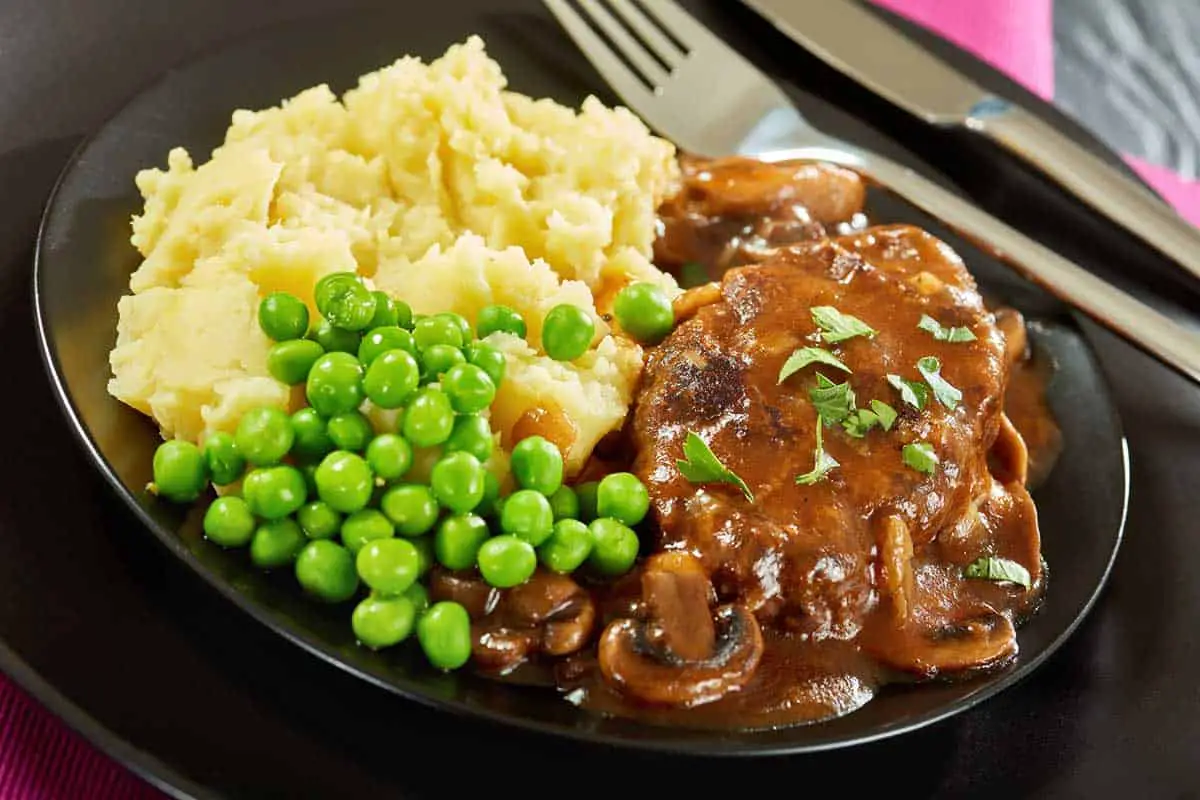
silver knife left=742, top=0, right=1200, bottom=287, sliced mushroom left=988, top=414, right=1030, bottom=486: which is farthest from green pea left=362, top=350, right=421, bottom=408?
silver knife left=742, top=0, right=1200, bottom=287

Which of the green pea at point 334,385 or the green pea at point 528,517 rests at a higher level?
the green pea at point 334,385

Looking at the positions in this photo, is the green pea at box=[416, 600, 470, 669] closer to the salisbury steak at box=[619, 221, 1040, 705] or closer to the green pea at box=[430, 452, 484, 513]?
the green pea at box=[430, 452, 484, 513]

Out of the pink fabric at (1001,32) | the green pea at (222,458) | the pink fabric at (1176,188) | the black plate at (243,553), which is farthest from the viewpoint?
the pink fabric at (1001,32)

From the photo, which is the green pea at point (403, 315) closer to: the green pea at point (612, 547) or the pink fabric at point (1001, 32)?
the green pea at point (612, 547)

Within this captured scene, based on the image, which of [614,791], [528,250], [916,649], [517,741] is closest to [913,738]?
[916,649]

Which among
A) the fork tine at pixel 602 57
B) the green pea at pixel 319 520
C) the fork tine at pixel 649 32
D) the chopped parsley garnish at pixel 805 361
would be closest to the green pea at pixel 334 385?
the green pea at pixel 319 520

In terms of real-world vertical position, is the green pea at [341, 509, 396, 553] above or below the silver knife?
above
